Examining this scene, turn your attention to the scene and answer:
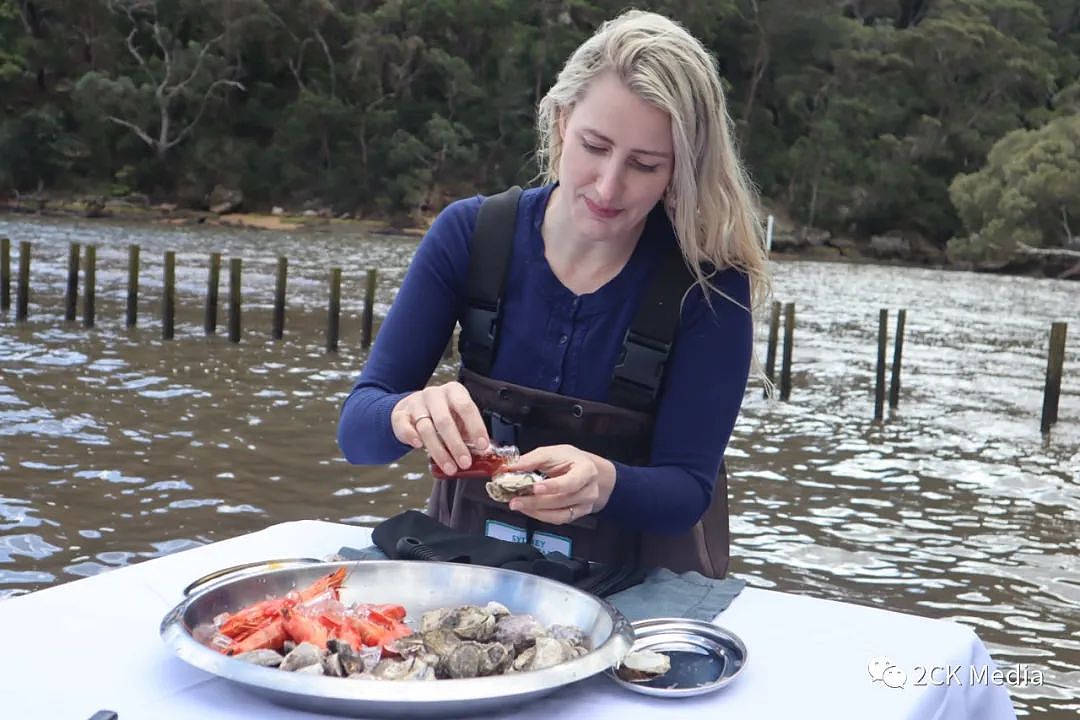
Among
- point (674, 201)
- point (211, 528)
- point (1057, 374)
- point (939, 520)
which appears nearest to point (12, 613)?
point (674, 201)

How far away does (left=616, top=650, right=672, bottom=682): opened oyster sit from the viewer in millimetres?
1758

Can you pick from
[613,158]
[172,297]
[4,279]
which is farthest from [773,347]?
[613,158]

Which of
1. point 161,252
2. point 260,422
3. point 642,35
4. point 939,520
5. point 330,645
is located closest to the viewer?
point 330,645

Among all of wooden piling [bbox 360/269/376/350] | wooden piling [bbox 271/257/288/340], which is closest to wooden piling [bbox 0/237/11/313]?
wooden piling [bbox 271/257/288/340]

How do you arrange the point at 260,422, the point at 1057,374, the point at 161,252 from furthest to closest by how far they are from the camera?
the point at 161,252, the point at 1057,374, the point at 260,422

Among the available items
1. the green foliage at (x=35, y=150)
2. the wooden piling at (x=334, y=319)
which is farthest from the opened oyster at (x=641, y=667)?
the green foliage at (x=35, y=150)

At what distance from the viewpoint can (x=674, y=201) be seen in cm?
282

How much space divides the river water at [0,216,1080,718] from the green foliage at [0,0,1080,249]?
37.2m

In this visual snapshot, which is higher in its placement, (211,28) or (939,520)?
(211,28)

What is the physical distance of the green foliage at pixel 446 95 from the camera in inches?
2188

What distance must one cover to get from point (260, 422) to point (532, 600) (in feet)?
30.6

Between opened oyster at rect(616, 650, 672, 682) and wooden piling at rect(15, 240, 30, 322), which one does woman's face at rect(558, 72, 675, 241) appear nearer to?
opened oyster at rect(616, 650, 672, 682)

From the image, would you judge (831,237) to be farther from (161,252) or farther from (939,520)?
(939,520)

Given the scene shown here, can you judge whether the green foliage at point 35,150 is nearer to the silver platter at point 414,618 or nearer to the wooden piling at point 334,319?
the wooden piling at point 334,319
